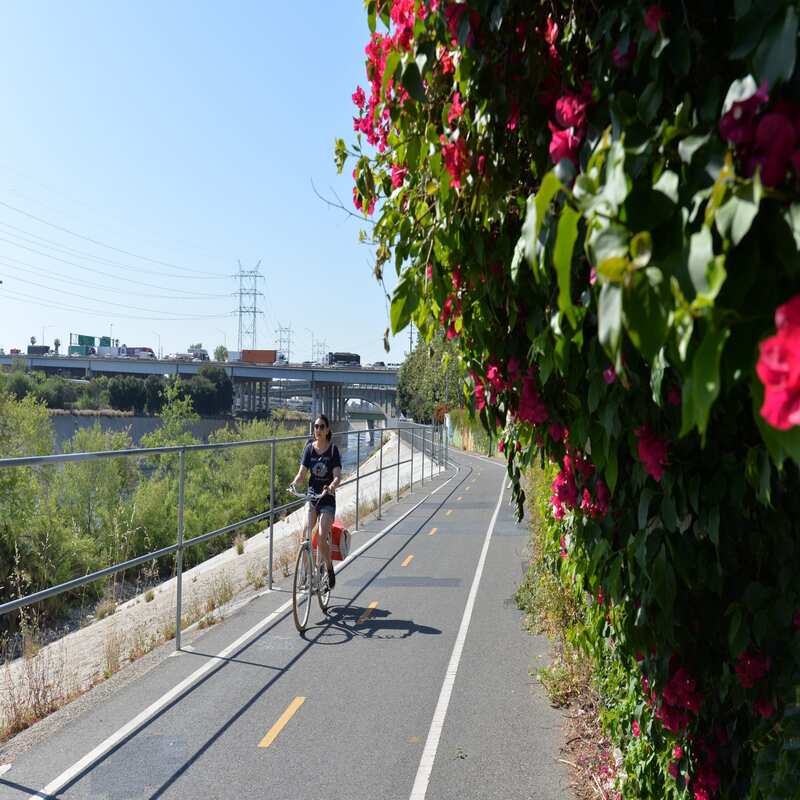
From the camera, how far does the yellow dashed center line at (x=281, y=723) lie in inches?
243

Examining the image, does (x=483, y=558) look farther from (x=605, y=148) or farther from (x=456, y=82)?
(x=605, y=148)

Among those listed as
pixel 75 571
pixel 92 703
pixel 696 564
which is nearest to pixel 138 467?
pixel 75 571

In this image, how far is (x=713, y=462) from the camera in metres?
2.75

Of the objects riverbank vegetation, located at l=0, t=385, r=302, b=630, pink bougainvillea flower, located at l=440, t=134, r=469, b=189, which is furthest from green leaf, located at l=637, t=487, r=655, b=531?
riverbank vegetation, located at l=0, t=385, r=302, b=630

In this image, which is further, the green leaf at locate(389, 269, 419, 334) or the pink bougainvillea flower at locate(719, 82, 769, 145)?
the green leaf at locate(389, 269, 419, 334)

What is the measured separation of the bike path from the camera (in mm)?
5496

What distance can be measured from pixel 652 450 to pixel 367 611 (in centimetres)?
827

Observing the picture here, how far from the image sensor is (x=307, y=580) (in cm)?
953

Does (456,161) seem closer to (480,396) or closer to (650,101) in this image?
(650,101)

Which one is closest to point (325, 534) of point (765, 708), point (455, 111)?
point (765, 708)

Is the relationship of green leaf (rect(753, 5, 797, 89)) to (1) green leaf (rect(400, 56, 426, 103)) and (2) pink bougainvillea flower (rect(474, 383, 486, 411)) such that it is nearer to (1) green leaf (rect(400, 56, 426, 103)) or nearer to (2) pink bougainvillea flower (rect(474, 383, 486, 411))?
(1) green leaf (rect(400, 56, 426, 103))

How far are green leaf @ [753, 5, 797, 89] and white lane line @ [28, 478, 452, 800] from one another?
5530 millimetres

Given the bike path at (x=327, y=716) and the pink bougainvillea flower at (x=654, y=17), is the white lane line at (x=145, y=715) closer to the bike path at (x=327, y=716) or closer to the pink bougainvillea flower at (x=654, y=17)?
the bike path at (x=327, y=716)

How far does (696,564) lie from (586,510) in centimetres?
71
